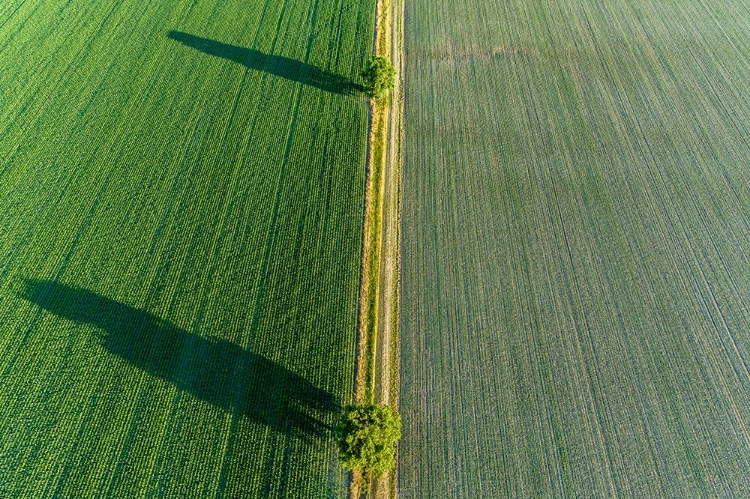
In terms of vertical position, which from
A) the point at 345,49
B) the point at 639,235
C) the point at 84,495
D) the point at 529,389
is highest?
the point at 345,49

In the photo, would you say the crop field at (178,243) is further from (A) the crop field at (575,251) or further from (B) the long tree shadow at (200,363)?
(A) the crop field at (575,251)

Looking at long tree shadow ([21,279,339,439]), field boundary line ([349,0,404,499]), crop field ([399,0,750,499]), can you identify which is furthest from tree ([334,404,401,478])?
long tree shadow ([21,279,339,439])

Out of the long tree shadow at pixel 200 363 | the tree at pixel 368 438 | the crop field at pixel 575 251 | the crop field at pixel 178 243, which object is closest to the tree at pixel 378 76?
the crop field at pixel 178 243

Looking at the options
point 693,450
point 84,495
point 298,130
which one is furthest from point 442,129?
point 84,495

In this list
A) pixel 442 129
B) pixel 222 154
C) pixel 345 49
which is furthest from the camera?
pixel 345 49

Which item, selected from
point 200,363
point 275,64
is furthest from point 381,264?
point 275,64

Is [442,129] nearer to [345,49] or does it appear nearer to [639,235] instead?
[345,49]

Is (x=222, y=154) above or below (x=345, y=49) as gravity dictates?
below
